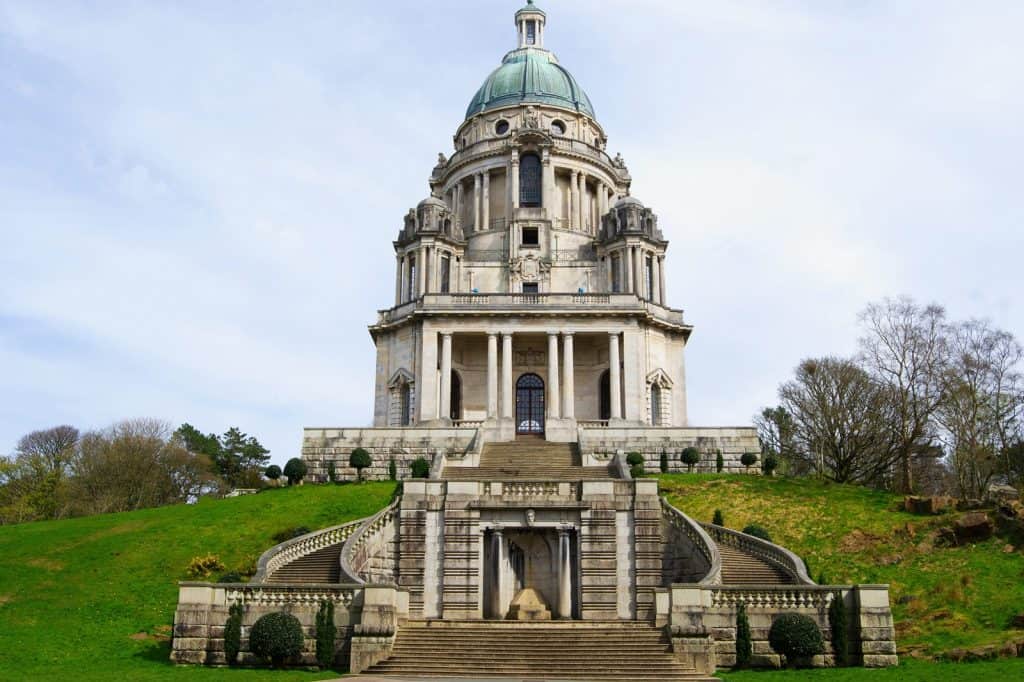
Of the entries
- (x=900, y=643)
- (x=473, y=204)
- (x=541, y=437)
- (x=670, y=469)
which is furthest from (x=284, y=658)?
(x=473, y=204)

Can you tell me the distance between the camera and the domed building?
26.8 meters

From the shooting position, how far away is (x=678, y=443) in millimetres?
52000

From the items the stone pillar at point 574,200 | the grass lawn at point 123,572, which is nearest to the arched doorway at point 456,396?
the grass lawn at point 123,572

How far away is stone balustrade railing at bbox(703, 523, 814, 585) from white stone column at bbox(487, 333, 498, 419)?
2280 cm

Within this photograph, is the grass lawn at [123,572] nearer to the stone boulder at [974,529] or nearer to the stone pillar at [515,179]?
the stone boulder at [974,529]

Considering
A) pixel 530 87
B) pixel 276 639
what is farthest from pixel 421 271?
pixel 276 639

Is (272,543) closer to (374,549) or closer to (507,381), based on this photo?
(374,549)

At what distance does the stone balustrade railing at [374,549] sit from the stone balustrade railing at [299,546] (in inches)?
44.1

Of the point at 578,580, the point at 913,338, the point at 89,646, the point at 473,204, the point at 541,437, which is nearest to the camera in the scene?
the point at 89,646

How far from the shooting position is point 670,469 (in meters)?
50.9

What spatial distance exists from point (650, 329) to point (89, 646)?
40657 millimetres

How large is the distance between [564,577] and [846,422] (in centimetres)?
3143

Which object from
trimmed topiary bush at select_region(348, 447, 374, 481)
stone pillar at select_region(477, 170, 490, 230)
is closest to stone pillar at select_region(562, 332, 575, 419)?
trimmed topiary bush at select_region(348, 447, 374, 481)

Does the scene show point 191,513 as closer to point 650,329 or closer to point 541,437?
point 541,437
